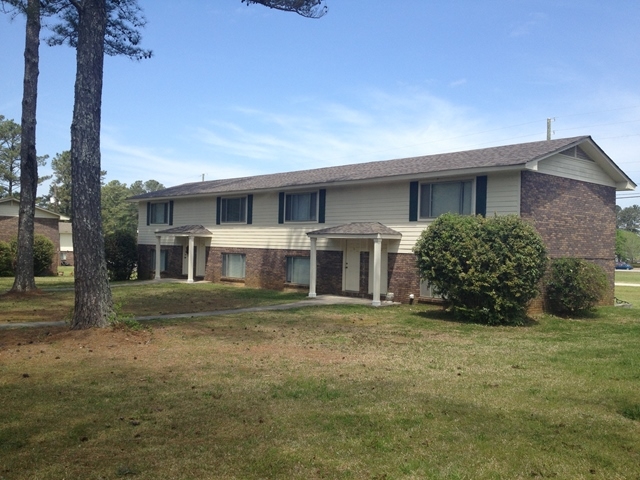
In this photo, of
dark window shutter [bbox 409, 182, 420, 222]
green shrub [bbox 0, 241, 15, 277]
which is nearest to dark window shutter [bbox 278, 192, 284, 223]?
dark window shutter [bbox 409, 182, 420, 222]

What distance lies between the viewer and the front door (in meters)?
21.0

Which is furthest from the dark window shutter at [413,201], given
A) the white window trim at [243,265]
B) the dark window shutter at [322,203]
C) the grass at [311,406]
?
the white window trim at [243,265]

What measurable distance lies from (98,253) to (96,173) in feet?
5.19

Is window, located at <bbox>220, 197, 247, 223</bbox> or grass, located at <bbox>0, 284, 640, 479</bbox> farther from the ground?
window, located at <bbox>220, 197, 247, 223</bbox>

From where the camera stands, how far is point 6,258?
105 feet

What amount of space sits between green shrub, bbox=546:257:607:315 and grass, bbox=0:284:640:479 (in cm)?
484

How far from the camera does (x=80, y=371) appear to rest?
8211mm

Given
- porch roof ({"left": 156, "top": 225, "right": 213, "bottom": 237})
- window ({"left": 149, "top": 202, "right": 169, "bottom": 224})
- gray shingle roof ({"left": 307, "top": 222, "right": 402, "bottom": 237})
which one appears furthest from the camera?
window ({"left": 149, "top": 202, "right": 169, "bottom": 224})

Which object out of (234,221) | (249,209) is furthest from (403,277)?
(234,221)

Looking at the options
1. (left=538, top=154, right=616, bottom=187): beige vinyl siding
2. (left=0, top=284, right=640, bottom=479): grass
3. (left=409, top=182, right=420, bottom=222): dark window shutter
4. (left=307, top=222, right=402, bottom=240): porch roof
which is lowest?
(left=0, top=284, right=640, bottom=479): grass

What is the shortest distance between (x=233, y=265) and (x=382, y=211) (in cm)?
938

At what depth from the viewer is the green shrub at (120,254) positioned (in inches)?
1246

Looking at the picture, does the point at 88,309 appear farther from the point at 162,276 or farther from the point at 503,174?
the point at 162,276

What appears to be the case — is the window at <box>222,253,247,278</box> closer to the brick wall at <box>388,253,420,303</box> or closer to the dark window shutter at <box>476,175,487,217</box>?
the brick wall at <box>388,253,420,303</box>
